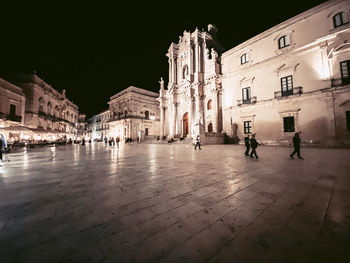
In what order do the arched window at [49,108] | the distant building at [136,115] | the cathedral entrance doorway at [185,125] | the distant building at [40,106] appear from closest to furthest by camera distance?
the distant building at [40,106] < the cathedral entrance doorway at [185,125] < the arched window at [49,108] < the distant building at [136,115]

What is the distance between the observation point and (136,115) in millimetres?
36406

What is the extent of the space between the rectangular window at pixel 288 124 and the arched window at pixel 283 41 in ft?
26.1

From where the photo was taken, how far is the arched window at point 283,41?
620 inches

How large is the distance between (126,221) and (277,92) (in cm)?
1932

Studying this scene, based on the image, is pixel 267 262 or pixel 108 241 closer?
pixel 267 262

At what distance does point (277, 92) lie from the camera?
53.0 feet

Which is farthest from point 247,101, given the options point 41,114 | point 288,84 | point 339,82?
point 41,114

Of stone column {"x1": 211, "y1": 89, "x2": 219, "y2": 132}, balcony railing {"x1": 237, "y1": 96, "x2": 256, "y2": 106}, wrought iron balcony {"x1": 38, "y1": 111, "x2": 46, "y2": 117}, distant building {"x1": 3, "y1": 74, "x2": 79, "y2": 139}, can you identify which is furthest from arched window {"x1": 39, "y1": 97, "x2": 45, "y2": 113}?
balcony railing {"x1": 237, "y1": 96, "x2": 256, "y2": 106}

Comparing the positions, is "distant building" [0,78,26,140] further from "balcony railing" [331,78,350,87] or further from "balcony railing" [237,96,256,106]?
"balcony railing" [331,78,350,87]

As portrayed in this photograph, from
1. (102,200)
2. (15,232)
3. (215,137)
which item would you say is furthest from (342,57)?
(15,232)

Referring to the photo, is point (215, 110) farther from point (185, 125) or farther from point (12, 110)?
point (12, 110)

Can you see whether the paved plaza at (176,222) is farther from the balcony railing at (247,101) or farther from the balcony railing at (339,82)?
the balcony railing at (247,101)

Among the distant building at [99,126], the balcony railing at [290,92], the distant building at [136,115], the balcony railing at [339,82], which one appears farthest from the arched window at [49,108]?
the balcony railing at [339,82]

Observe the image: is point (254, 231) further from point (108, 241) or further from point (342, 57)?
point (342, 57)
